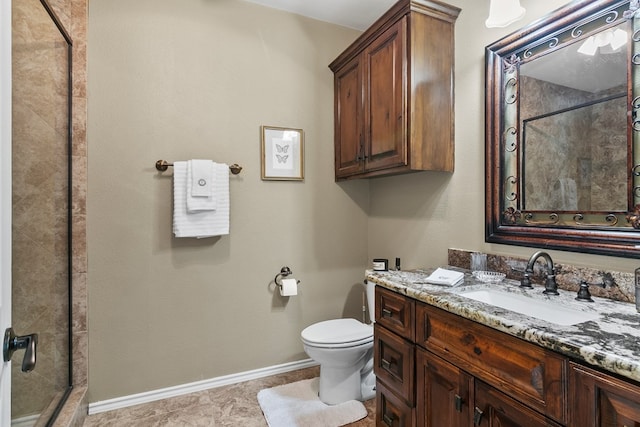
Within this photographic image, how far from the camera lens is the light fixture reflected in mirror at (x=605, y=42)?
1.14m

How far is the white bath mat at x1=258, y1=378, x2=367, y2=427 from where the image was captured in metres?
1.81

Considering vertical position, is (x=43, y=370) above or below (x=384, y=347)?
below

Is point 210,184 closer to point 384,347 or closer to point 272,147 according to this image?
point 272,147

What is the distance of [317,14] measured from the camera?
2.42m

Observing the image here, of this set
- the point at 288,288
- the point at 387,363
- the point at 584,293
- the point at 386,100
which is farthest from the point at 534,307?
the point at 288,288

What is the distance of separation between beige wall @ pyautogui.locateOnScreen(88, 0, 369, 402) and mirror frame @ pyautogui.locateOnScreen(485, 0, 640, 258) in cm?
123

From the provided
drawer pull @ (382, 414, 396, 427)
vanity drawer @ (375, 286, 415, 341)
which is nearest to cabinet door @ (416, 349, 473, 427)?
vanity drawer @ (375, 286, 415, 341)

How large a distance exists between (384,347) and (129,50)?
7.51ft

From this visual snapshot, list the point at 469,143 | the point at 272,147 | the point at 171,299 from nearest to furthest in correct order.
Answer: the point at 469,143 < the point at 171,299 < the point at 272,147

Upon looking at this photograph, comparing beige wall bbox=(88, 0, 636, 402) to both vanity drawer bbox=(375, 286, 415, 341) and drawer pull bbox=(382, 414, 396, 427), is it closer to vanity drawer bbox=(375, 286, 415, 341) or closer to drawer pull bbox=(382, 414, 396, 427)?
vanity drawer bbox=(375, 286, 415, 341)

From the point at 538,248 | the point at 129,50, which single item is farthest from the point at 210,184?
the point at 538,248

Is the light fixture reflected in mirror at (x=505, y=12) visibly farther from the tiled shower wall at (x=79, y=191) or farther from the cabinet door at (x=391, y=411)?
the tiled shower wall at (x=79, y=191)

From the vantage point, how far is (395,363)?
4.71 ft

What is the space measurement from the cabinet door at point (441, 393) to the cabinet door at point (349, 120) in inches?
51.9
